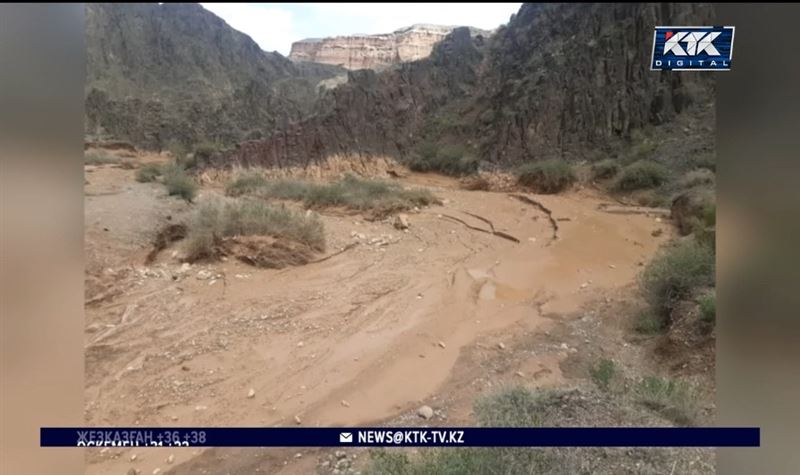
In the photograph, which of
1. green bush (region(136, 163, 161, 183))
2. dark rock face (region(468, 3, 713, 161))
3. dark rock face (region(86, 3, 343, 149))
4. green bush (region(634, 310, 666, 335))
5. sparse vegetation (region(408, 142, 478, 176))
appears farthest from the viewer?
sparse vegetation (region(408, 142, 478, 176))

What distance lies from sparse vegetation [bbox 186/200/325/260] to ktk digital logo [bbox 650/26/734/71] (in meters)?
2.32

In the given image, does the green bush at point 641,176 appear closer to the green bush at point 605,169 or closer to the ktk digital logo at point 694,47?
the green bush at point 605,169

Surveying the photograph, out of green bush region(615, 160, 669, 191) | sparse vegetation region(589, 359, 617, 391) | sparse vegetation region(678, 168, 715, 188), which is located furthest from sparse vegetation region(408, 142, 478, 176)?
sparse vegetation region(589, 359, 617, 391)

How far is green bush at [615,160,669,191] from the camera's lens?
3.02 meters

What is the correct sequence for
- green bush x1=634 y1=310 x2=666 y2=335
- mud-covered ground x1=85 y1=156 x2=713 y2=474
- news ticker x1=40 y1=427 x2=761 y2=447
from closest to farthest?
news ticker x1=40 y1=427 x2=761 y2=447 → mud-covered ground x1=85 y1=156 x2=713 y2=474 → green bush x1=634 y1=310 x2=666 y2=335

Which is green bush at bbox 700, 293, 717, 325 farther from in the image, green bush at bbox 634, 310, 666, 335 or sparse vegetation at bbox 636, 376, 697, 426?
sparse vegetation at bbox 636, 376, 697, 426

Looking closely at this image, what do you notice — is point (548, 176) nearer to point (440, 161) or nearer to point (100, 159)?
point (440, 161)

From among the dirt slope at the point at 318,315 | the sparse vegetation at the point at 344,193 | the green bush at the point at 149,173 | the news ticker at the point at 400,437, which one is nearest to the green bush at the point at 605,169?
the dirt slope at the point at 318,315

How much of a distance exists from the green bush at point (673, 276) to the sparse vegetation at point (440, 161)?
1.53 m

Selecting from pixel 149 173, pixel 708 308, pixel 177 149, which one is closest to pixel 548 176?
pixel 708 308

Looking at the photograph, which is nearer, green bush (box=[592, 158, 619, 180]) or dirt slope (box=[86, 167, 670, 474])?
dirt slope (box=[86, 167, 670, 474])

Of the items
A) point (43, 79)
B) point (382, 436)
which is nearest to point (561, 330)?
point (382, 436)

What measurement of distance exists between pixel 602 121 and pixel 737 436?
7.73ft

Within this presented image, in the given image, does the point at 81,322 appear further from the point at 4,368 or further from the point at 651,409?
the point at 651,409
